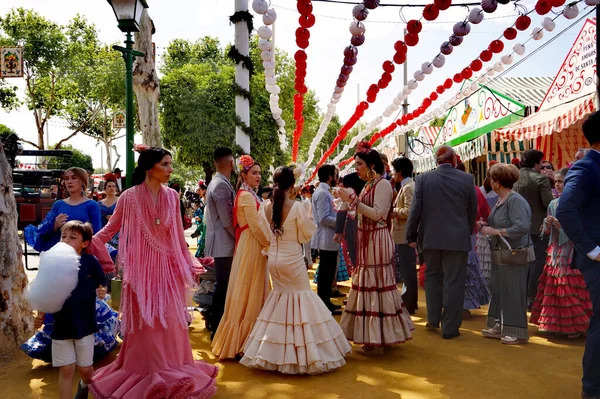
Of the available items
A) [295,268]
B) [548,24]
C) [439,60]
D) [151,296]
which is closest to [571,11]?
[548,24]

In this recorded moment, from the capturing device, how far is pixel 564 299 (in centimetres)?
582

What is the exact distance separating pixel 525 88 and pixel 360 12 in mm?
10808

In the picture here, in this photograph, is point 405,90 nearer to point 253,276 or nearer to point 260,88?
point 253,276

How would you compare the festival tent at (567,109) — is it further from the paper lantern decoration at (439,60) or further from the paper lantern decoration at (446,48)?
the paper lantern decoration at (446,48)

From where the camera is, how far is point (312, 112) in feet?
143

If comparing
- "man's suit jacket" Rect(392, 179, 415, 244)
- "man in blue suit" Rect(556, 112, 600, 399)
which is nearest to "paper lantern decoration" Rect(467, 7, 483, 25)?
"man's suit jacket" Rect(392, 179, 415, 244)

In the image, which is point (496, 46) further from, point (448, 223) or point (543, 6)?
point (448, 223)

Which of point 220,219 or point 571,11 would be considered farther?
point 571,11

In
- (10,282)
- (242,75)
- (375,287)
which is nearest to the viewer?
(375,287)

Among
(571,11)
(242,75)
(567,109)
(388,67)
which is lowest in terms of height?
(567,109)

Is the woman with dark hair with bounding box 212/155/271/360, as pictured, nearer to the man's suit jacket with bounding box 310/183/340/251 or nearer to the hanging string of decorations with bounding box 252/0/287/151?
the man's suit jacket with bounding box 310/183/340/251

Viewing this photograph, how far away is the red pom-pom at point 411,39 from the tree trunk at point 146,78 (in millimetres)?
5982

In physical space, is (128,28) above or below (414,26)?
above

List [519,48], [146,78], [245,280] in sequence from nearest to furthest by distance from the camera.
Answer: [245,280]
[519,48]
[146,78]
